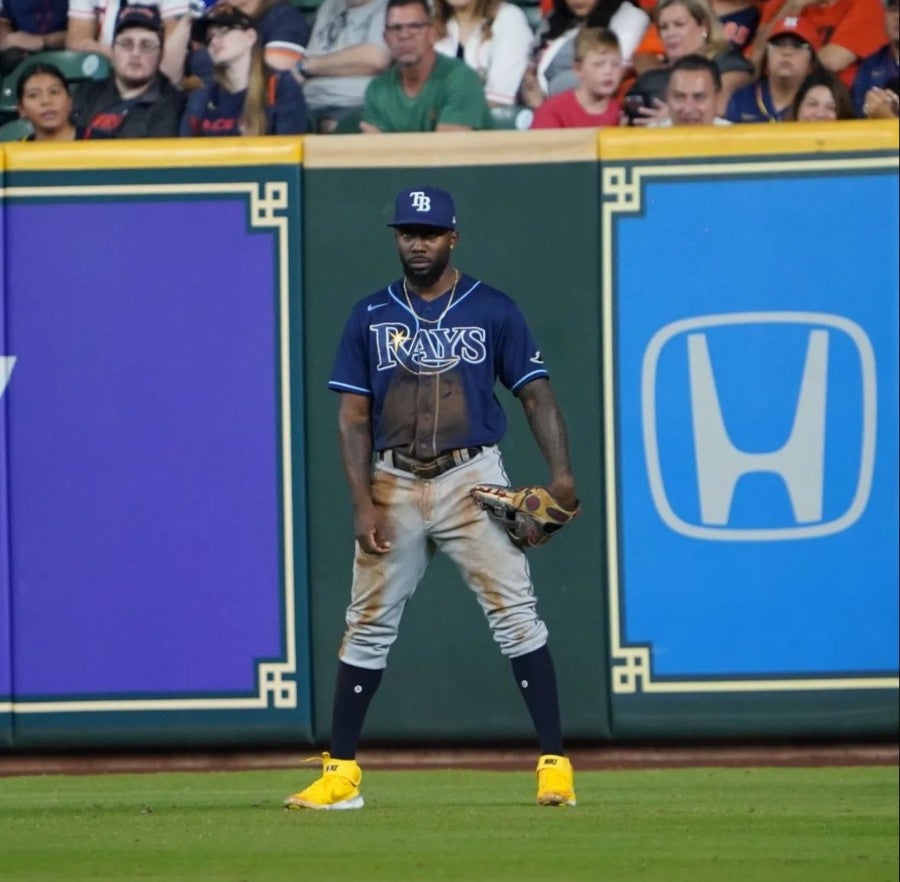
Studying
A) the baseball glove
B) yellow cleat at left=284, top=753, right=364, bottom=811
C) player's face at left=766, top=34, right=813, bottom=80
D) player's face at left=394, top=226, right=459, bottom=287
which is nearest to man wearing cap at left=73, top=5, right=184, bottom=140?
player's face at left=766, top=34, right=813, bottom=80

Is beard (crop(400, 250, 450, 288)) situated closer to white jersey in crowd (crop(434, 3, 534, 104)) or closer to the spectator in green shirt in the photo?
the spectator in green shirt

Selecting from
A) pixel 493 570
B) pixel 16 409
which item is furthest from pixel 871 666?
pixel 16 409

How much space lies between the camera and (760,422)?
831 cm

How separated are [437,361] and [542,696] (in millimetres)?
1151

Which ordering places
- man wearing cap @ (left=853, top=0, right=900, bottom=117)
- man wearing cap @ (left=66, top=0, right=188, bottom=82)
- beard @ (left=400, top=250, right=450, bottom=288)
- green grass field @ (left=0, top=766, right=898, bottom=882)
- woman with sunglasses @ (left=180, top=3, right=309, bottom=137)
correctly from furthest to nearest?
man wearing cap @ (left=66, top=0, right=188, bottom=82)
woman with sunglasses @ (left=180, top=3, right=309, bottom=137)
man wearing cap @ (left=853, top=0, right=900, bottom=117)
beard @ (left=400, top=250, right=450, bottom=288)
green grass field @ (left=0, top=766, right=898, bottom=882)

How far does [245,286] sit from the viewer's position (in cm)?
847

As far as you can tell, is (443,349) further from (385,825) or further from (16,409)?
(16,409)

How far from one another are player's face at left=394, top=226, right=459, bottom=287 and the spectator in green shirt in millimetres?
2683

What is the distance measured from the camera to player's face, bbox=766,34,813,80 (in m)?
8.77

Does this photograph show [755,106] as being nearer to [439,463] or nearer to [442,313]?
[442,313]

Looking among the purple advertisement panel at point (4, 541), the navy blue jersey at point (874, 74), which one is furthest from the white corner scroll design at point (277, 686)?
the navy blue jersey at point (874, 74)

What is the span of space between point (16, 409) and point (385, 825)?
3.40 meters

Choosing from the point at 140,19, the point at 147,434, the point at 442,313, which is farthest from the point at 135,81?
the point at 442,313

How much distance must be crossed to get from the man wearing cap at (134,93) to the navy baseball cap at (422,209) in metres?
3.32
